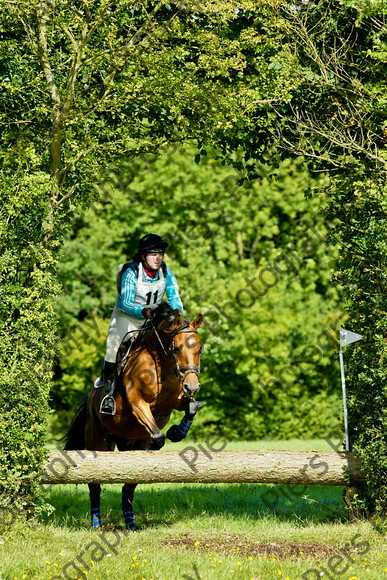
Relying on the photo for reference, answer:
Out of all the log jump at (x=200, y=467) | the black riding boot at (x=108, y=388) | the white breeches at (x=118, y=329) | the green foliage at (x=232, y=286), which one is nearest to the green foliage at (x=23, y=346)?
the log jump at (x=200, y=467)

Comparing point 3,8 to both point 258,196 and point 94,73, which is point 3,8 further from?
point 258,196

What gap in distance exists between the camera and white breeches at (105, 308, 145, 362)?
944 cm

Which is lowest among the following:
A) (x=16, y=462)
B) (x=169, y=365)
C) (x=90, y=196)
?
(x=16, y=462)

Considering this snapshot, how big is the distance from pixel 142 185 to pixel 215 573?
57.2 ft

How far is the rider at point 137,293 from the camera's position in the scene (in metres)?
9.15

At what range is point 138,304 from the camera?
30.4ft

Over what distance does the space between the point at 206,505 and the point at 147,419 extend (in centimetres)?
319

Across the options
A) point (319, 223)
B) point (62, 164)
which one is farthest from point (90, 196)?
point (319, 223)

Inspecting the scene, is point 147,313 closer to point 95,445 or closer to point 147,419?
point 147,419

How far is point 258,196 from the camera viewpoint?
23.6m

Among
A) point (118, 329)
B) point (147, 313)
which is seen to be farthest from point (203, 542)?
point (118, 329)

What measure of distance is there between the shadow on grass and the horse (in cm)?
107

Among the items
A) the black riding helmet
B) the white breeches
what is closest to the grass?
the white breeches

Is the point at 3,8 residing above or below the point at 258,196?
below
